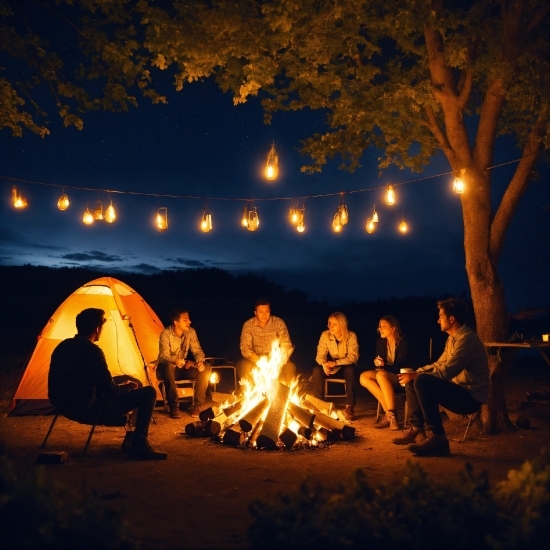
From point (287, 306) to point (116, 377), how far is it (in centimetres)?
2140

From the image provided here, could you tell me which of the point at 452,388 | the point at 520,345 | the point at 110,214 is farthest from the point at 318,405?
the point at 110,214

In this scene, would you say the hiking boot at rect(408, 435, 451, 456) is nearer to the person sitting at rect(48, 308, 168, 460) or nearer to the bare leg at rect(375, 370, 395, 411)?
the bare leg at rect(375, 370, 395, 411)

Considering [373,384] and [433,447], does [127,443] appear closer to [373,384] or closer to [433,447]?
[433,447]

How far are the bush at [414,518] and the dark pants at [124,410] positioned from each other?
276 centimetres

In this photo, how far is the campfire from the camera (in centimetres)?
677

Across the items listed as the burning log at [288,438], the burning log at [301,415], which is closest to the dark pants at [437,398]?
the burning log at [301,415]

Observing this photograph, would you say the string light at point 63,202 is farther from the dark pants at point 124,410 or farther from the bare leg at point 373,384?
the bare leg at point 373,384

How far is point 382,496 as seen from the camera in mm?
3684

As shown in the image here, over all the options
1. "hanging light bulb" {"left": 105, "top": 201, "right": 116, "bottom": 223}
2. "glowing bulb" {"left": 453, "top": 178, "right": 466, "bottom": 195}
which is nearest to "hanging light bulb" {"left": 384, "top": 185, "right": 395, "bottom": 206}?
"glowing bulb" {"left": 453, "top": 178, "right": 466, "bottom": 195}

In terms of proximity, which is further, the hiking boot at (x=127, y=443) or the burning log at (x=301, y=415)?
the burning log at (x=301, y=415)

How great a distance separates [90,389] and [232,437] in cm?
160

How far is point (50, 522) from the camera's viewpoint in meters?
3.18

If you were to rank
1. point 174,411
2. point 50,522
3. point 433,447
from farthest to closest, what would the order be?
point 174,411, point 433,447, point 50,522

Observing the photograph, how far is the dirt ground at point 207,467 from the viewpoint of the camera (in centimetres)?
413
